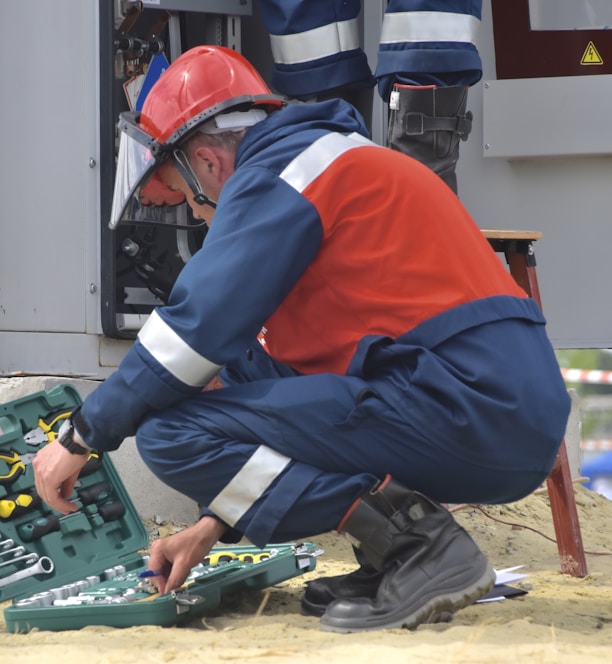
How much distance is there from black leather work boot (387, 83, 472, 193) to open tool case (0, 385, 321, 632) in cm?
116

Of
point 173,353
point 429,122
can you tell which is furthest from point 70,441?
point 429,122

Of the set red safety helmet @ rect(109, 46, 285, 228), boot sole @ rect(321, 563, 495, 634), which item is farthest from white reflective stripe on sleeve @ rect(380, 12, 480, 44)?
boot sole @ rect(321, 563, 495, 634)

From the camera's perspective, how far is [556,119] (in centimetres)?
382

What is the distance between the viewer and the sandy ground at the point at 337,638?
5.94 ft

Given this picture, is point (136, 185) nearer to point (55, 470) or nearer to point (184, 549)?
point (55, 470)

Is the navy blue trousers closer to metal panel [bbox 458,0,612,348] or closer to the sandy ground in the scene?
the sandy ground

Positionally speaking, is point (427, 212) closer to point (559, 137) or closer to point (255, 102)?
point (255, 102)

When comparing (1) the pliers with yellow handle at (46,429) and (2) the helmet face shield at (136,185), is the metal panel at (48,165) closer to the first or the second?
(1) the pliers with yellow handle at (46,429)

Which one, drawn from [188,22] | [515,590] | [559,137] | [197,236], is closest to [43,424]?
[197,236]

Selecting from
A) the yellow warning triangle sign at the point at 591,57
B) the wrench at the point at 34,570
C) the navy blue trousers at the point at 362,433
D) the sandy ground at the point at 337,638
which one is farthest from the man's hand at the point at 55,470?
the yellow warning triangle sign at the point at 591,57

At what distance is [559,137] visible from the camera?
3.83 meters

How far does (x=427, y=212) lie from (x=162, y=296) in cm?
162

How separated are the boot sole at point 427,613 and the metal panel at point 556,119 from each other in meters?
1.99

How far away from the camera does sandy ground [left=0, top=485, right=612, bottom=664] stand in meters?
1.81
